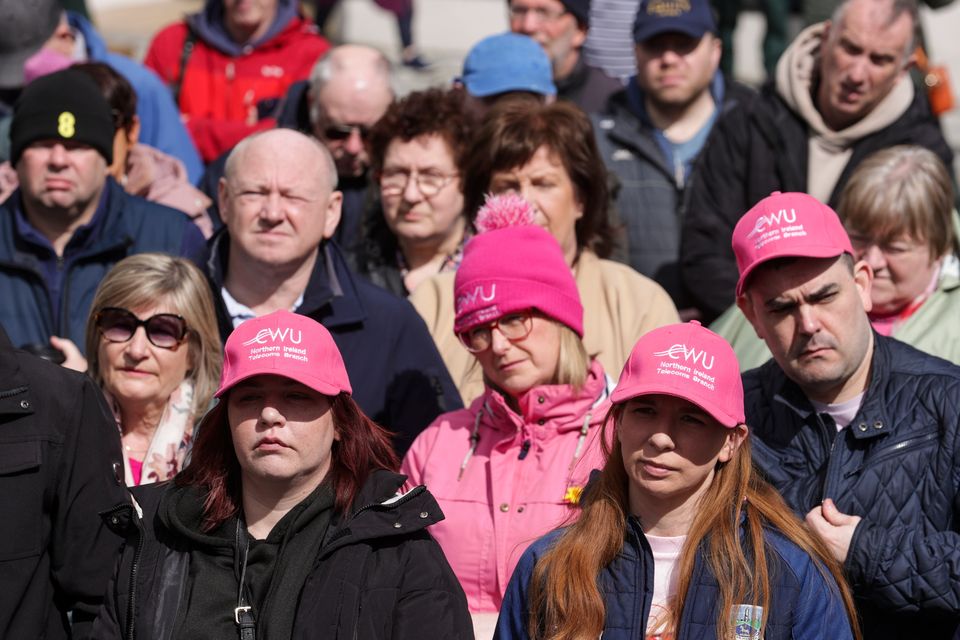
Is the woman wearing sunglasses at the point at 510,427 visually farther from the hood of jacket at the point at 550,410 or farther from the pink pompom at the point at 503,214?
the pink pompom at the point at 503,214

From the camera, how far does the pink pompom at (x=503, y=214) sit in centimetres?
535

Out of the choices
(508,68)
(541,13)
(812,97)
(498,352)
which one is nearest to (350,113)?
(508,68)

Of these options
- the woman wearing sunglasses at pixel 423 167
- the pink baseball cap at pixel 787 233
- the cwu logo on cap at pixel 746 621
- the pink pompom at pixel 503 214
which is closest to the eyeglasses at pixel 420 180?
the woman wearing sunglasses at pixel 423 167

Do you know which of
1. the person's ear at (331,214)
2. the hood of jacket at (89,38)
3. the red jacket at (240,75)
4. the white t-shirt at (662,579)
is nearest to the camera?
the white t-shirt at (662,579)

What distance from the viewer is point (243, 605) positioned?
13.9 ft

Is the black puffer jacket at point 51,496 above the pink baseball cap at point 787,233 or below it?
below

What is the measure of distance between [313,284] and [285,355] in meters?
1.52

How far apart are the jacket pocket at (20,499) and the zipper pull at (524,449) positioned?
1420 mm

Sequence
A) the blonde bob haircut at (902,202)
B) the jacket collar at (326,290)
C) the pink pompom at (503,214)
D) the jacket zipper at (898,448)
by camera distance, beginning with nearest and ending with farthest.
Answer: the jacket zipper at (898,448) → the pink pompom at (503,214) → the blonde bob haircut at (902,202) → the jacket collar at (326,290)

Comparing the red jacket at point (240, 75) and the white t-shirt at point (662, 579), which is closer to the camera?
the white t-shirt at point (662, 579)

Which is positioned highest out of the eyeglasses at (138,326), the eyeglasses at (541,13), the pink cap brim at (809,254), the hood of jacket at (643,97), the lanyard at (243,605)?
the pink cap brim at (809,254)

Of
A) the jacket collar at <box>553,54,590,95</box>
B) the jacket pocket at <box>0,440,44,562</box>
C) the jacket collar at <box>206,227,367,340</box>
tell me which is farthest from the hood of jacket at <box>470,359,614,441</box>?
the jacket collar at <box>553,54,590,95</box>

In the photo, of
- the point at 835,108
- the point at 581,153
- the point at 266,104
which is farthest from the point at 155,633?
the point at 266,104

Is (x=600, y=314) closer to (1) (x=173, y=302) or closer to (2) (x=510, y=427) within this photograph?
(2) (x=510, y=427)
